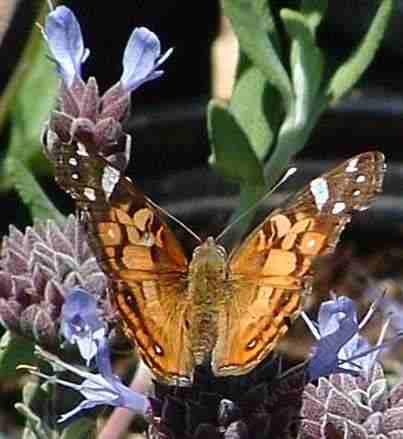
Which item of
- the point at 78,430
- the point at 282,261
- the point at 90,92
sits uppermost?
the point at 90,92

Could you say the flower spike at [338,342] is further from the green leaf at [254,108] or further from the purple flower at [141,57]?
the green leaf at [254,108]

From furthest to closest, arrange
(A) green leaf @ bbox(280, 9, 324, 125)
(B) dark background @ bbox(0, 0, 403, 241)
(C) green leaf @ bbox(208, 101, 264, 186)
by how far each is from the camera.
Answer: (B) dark background @ bbox(0, 0, 403, 241), (A) green leaf @ bbox(280, 9, 324, 125), (C) green leaf @ bbox(208, 101, 264, 186)

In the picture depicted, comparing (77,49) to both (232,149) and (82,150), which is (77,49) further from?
(232,149)

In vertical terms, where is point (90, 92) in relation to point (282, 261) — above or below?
above

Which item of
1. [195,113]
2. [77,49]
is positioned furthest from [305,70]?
[195,113]

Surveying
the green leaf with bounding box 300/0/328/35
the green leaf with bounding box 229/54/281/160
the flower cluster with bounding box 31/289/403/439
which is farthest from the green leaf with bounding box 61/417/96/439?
the green leaf with bounding box 300/0/328/35

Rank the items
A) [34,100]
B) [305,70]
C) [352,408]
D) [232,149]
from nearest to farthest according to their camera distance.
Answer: [352,408] → [232,149] → [305,70] → [34,100]

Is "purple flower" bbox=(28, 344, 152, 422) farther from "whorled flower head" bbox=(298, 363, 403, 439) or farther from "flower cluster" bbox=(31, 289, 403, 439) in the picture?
"whorled flower head" bbox=(298, 363, 403, 439)
